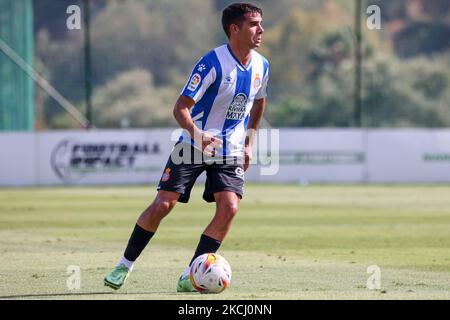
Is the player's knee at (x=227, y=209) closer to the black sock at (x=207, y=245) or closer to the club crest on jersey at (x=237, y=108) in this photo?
the black sock at (x=207, y=245)

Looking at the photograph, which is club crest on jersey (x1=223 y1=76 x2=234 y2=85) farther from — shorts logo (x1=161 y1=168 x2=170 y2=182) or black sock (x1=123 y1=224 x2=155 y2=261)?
black sock (x1=123 y1=224 x2=155 y2=261)

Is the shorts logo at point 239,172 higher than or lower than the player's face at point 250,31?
lower

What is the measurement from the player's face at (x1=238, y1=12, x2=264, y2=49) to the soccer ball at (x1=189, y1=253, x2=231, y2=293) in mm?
2014

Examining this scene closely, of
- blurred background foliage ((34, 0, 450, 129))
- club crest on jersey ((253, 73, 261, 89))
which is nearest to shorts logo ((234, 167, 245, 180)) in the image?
club crest on jersey ((253, 73, 261, 89))

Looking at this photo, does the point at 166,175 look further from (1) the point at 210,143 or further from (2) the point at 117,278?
(2) the point at 117,278

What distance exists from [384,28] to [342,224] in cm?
5593

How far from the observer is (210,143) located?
9.50 meters

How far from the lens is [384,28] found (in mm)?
71625

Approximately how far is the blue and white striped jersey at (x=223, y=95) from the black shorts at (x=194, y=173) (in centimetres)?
10

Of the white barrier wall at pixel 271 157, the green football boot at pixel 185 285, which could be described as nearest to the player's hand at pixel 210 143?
the green football boot at pixel 185 285

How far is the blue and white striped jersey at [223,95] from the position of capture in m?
9.55

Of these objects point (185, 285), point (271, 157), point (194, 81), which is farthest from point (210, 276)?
point (271, 157)

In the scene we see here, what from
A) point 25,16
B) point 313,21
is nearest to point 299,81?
point 313,21

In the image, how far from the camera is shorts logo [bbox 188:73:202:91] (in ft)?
31.0
